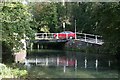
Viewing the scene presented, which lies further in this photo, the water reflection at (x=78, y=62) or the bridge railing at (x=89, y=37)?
the bridge railing at (x=89, y=37)

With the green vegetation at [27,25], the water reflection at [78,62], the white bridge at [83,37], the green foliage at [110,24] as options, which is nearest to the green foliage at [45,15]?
the white bridge at [83,37]

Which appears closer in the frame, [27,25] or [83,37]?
[27,25]

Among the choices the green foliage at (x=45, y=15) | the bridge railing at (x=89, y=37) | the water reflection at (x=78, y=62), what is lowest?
the water reflection at (x=78, y=62)

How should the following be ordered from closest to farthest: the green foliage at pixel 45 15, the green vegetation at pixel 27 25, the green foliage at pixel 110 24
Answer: the green vegetation at pixel 27 25
the green foliage at pixel 110 24
the green foliage at pixel 45 15

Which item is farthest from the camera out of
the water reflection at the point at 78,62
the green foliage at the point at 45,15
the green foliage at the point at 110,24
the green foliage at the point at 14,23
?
the green foliage at the point at 45,15

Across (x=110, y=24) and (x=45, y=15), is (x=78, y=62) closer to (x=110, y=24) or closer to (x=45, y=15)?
(x=110, y=24)

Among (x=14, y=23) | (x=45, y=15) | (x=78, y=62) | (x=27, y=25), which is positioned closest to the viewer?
(x=14, y=23)

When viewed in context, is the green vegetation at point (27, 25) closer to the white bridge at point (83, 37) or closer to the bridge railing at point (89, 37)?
the white bridge at point (83, 37)

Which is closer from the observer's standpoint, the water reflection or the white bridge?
the water reflection

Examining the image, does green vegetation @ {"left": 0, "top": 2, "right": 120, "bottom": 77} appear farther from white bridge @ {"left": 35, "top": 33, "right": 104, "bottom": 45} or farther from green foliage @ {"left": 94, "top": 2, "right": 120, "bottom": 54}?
white bridge @ {"left": 35, "top": 33, "right": 104, "bottom": 45}

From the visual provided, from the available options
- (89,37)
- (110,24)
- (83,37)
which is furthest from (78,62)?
(83,37)

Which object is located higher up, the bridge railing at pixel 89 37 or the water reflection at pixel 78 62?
the bridge railing at pixel 89 37

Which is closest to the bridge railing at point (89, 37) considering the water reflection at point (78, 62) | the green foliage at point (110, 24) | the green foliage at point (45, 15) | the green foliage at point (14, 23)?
the green foliage at point (45, 15)

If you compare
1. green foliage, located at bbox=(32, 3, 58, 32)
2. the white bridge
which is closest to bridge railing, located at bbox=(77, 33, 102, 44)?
the white bridge
